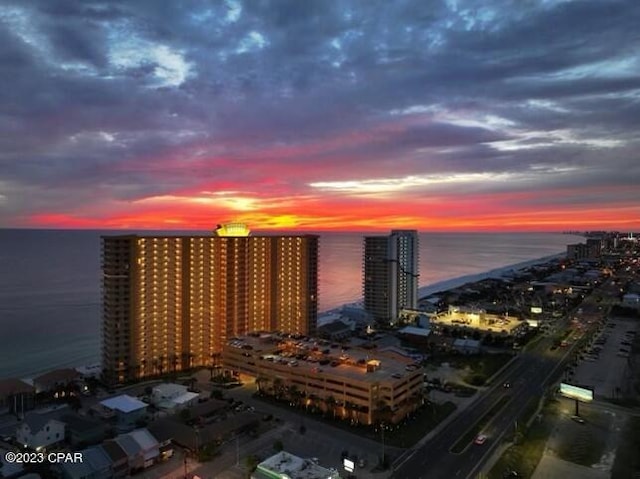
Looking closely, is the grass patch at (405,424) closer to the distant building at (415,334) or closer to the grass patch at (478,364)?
the grass patch at (478,364)

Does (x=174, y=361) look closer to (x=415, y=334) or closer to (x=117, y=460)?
(x=117, y=460)

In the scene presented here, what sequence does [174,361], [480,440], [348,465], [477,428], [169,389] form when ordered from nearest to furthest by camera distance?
[348,465]
[480,440]
[477,428]
[169,389]
[174,361]

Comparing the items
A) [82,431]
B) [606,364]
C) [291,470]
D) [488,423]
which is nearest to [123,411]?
[82,431]

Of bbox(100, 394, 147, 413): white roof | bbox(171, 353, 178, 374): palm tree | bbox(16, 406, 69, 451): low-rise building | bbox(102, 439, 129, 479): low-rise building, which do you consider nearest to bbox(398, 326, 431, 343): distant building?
bbox(171, 353, 178, 374): palm tree

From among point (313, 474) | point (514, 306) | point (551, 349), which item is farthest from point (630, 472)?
point (514, 306)

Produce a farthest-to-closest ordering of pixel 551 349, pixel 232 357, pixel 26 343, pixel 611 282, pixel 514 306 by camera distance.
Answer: pixel 611 282 → pixel 514 306 → pixel 26 343 → pixel 551 349 → pixel 232 357

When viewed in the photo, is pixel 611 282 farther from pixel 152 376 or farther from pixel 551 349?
pixel 152 376
